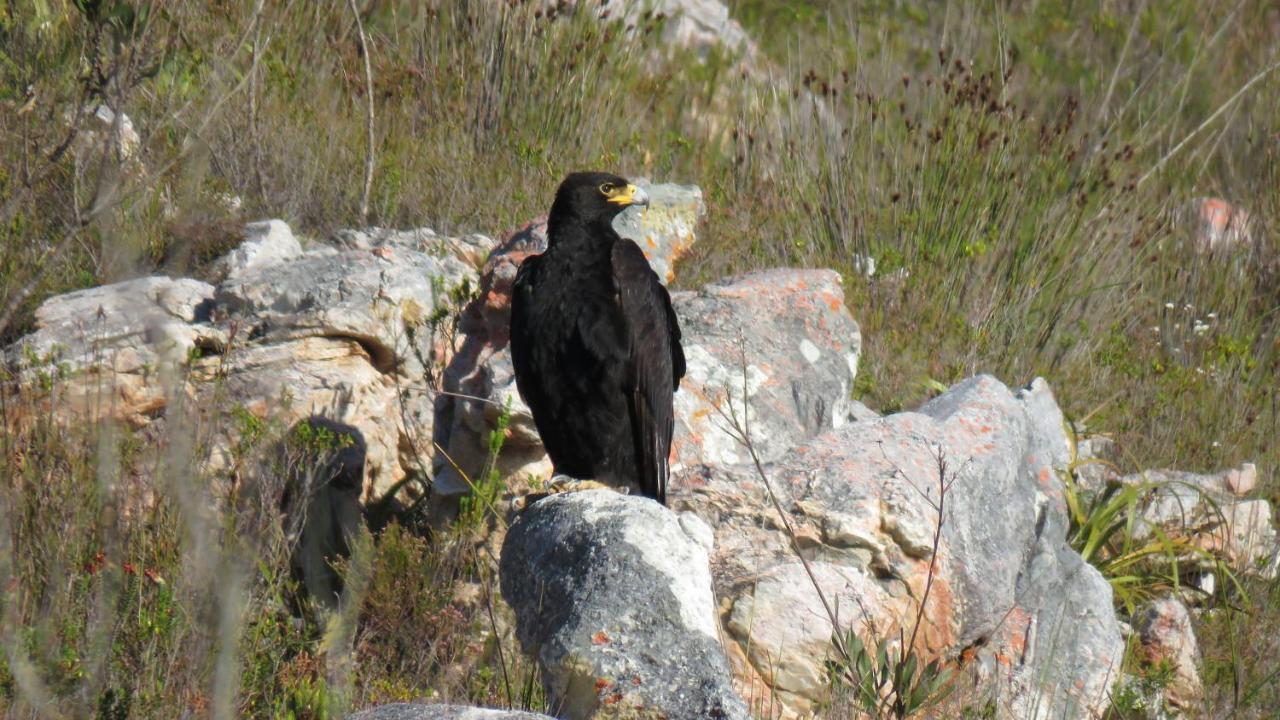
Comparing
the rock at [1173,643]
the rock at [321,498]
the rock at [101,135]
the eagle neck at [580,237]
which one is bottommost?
the rock at [1173,643]

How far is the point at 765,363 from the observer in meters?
5.02

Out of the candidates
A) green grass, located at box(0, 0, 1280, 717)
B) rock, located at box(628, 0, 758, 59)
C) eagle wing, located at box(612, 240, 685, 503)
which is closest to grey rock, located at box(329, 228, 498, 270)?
green grass, located at box(0, 0, 1280, 717)

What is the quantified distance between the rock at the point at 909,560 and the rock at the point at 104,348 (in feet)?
6.25

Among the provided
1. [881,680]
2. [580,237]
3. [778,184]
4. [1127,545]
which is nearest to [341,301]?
[580,237]

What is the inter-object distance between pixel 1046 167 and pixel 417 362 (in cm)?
361

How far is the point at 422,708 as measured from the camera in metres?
2.68

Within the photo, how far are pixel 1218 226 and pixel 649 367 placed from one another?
→ 5.92 meters

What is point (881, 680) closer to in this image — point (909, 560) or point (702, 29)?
point (909, 560)

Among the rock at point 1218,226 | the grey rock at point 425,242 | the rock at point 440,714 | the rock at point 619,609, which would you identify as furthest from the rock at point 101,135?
the rock at point 1218,226

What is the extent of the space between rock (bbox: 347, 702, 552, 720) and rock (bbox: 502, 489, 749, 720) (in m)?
0.55

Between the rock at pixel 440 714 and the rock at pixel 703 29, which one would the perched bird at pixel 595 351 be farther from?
the rock at pixel 703 29

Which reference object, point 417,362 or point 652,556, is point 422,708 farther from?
point 417,362

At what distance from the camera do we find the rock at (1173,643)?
16.1 ft

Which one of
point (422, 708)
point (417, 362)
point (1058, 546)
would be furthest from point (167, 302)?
point (1058, 546)
